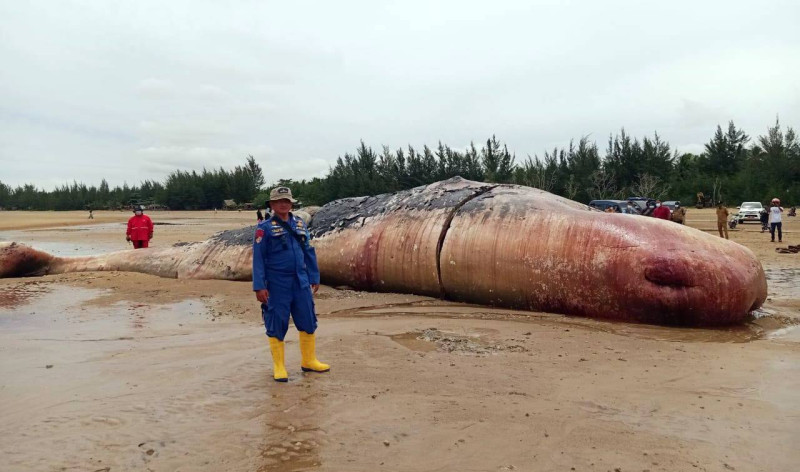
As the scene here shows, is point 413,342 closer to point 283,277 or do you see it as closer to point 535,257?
point 283,277

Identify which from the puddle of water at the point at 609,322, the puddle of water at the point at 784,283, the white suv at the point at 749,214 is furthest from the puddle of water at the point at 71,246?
the white suv at the point at 749,214

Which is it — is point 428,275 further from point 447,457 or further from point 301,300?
point 447,457

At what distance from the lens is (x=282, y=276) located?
14.6 feet

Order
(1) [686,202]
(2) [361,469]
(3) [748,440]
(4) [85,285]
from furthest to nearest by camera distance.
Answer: (1) [686,202] < (4) [85,285] < (3) [748,440] < (2) [361,469]

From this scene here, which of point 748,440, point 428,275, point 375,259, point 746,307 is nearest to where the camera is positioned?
point 748,440

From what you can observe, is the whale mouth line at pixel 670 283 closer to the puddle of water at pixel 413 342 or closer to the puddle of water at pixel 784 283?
the puddle of water at pixel 413 342

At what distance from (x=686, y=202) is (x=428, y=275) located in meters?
44.7

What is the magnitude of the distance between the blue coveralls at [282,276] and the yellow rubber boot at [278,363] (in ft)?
0.66

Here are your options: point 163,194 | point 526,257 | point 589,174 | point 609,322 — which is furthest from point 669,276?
point 163,194

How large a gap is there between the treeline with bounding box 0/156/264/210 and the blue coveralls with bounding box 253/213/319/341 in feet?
194

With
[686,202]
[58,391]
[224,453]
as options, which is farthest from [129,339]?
[686,202]

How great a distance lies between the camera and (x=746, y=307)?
5.55 metres

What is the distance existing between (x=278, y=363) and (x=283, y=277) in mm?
673

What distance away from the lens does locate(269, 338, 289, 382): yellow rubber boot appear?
3998mm
